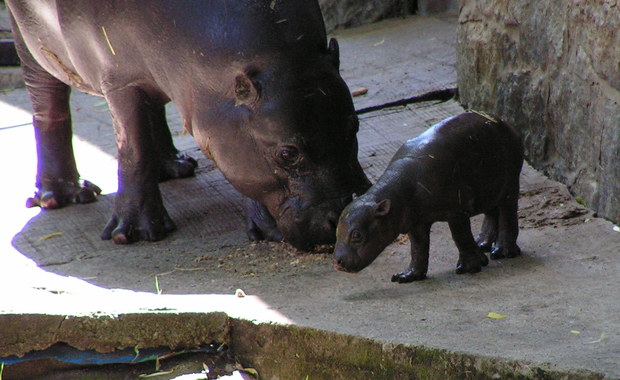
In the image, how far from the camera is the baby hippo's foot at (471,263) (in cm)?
395

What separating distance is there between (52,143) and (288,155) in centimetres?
218

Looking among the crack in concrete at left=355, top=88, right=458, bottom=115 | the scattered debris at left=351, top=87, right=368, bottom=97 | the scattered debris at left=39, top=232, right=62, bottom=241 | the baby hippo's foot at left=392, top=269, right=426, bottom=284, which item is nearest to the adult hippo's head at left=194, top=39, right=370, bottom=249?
the baby hippo's foot at left=392, top=269, right=426, bottom=284

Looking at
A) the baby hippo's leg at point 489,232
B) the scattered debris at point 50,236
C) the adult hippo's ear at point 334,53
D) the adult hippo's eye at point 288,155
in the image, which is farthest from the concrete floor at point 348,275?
the adult hippo's ear at point 334,53

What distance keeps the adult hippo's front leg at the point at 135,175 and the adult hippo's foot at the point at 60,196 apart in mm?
694

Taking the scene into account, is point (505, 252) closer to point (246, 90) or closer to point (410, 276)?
point (410, 276)

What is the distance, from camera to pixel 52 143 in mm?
6023

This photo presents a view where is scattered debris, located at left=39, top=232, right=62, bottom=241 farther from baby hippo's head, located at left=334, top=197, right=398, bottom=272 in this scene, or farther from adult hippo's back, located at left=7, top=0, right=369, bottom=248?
baby hippo's head, located at left=334, top=197, right=398, bottom=272

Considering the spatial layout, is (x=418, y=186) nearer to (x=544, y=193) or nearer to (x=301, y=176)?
(x=301, y=176)

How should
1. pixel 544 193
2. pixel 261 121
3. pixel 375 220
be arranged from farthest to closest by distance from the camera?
pixel 544 193 < pixel 261 121 < pixel 375 220

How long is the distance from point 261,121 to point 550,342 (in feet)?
6.26

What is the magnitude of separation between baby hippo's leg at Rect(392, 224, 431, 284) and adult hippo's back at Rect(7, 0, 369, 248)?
53 cm

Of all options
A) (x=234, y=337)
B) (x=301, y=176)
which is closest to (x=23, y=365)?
(x=234, y=337)

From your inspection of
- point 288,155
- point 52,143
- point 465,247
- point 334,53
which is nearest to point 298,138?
point 288,155

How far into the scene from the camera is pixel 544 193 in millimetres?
4855
